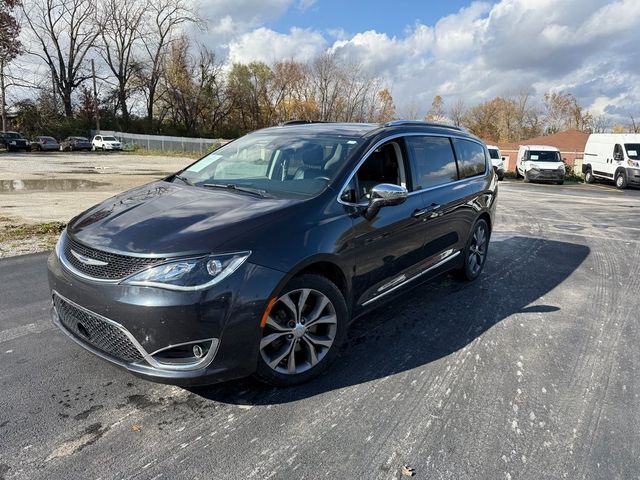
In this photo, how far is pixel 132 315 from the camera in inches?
97.8

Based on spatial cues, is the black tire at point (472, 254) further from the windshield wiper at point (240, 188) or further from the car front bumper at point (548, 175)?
the car front bumper at point (548, 175)

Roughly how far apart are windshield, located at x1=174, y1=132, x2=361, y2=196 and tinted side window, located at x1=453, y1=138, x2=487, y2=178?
1796 millimetres

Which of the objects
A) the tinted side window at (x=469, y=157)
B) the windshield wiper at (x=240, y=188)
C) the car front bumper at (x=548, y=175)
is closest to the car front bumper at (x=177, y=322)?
the windshield wiper at (x=240, y=188)

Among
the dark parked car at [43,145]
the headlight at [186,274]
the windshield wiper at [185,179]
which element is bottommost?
the headlight at [186,274]

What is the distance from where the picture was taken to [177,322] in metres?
2.46

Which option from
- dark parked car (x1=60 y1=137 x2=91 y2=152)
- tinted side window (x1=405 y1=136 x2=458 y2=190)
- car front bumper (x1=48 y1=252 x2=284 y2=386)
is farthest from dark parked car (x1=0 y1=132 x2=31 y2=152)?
car front bumper (x1=48 y1=252 x2=284 y2=386)

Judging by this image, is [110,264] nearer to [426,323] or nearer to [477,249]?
[426,323]

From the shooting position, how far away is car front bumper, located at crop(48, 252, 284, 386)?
246cm

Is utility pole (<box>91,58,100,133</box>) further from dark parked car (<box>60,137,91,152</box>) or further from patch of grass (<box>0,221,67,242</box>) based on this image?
patch of grass (<box>0,221,67,242</box>)

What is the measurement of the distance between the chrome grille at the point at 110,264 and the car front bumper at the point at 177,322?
0.06 metres

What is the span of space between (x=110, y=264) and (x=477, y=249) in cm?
426

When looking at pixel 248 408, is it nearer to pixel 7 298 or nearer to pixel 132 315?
pixel 132 315

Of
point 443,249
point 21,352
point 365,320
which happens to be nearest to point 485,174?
point 443,249

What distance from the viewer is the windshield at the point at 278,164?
347 cm
